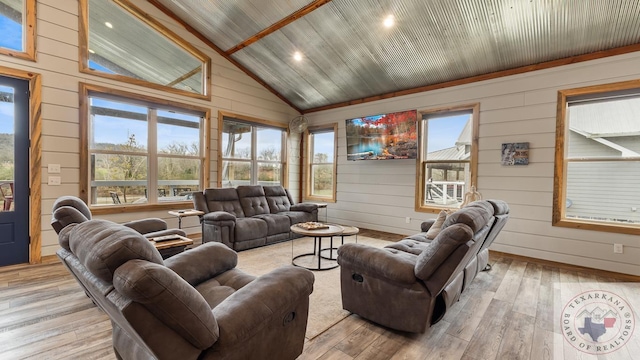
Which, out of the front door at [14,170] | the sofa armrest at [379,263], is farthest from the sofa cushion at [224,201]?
the sofa armrest at [379,263]

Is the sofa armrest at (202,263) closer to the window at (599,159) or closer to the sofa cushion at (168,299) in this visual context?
the sofa cushion at (168,299)

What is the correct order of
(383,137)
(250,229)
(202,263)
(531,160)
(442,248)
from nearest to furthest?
(442,248)
(202,263)
(531,160)
(250,229)
(383,137)

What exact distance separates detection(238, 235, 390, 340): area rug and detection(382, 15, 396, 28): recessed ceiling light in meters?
3.35

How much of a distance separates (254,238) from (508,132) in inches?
165

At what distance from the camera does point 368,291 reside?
2.26 metres

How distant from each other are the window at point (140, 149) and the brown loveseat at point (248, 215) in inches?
30.1

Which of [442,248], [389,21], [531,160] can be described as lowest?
[442,248]

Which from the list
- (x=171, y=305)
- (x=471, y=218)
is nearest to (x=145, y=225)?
(x=171, y=305)

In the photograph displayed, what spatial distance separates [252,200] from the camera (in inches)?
203

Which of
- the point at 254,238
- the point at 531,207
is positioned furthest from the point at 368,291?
the point at 531,207

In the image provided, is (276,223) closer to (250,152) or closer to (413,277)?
(250,152)

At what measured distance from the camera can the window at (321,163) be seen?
6.56 m

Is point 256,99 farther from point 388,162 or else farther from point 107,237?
point 107,237

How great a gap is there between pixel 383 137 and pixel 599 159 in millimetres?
3084
